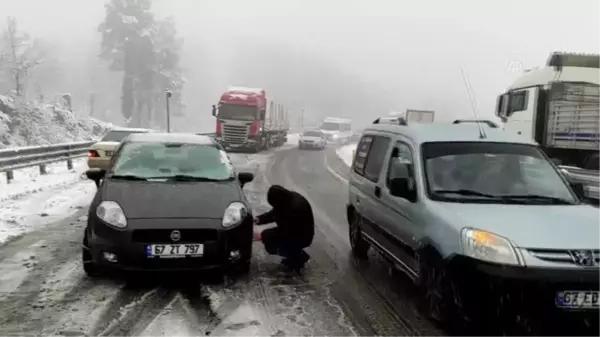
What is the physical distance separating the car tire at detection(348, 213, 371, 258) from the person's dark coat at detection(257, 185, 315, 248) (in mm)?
901

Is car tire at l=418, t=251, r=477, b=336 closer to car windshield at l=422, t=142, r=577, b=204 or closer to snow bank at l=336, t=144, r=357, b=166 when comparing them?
car windshield at l=422, t=142, r=577, b=204

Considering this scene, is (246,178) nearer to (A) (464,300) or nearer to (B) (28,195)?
(A) (464,300)

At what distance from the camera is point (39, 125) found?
3762cm

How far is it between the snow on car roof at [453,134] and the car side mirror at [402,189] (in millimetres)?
648

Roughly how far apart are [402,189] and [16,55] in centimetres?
7020

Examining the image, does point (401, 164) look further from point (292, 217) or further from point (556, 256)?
point (556, 256)

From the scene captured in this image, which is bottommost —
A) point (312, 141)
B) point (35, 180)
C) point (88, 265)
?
point (312, 141)

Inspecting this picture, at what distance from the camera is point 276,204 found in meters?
7.02

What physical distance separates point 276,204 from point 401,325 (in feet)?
8.04

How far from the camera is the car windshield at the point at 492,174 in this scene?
5.32m

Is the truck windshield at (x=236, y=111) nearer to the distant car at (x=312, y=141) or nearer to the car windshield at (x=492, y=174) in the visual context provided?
the distant car at (x=312, y=141)

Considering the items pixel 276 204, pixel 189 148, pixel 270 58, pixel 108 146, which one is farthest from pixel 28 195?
pixel 270 58

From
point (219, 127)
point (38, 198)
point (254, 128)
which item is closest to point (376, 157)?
point (38, 198)

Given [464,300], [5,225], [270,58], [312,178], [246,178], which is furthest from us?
[270,58]
